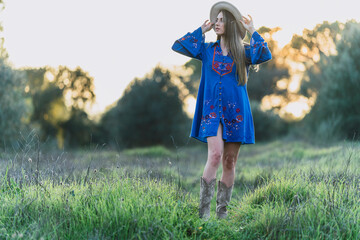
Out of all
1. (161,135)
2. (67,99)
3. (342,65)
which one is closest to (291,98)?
(342,65)

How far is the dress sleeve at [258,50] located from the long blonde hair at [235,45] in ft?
0.34

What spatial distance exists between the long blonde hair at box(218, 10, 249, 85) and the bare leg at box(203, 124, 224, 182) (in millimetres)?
688

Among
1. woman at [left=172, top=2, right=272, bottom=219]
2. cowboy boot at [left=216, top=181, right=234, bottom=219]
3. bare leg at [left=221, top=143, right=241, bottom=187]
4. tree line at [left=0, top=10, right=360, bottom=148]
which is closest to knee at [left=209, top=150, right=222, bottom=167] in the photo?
woman at [left=172, top=2, right=272, bottom=219]

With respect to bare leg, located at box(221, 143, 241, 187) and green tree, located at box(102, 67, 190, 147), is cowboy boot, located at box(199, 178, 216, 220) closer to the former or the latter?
bare leg, located at box(221, 143, 241, 187)

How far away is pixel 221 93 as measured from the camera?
421 centimetres

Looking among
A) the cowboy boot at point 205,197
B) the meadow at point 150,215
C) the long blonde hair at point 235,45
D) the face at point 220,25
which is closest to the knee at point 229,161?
the cowboy boot at point 205,197

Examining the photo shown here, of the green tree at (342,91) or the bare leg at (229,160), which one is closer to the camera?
the bare leg at (229,160)

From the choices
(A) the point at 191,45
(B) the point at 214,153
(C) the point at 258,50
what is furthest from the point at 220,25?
(B) the point at 214,153

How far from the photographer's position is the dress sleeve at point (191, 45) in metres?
4.43

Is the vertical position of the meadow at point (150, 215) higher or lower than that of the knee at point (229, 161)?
lower

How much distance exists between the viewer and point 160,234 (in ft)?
10.8

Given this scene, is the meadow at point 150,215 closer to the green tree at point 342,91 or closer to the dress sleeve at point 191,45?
the dress sleeve at point 191,45

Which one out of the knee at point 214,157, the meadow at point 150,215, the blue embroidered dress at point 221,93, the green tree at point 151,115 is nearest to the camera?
the meadow at point 150,215

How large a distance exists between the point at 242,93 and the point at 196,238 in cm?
170
